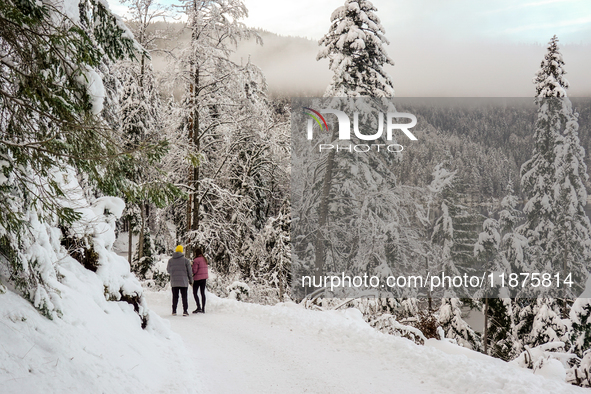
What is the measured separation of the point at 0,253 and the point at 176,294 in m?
6.44

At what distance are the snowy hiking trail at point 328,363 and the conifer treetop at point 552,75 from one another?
54.8ft

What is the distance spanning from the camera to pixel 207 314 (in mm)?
10828

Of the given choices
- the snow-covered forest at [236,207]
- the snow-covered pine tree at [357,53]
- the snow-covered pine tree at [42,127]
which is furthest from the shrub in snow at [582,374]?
the snow-covered pine tree at [357,53]

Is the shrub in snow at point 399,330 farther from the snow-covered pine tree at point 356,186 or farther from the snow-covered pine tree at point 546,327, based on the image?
the snow-covered pine tree at point 546,327

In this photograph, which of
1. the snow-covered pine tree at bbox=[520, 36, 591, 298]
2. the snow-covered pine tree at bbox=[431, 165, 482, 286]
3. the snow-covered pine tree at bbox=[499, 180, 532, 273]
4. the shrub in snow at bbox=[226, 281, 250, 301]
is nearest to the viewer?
the shrub in snow at bbox=[226, 281, 250, 301]

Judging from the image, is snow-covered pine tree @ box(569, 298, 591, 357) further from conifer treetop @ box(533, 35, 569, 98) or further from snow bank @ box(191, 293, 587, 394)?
conifer treetop @ box(533, 35, 569, 98)

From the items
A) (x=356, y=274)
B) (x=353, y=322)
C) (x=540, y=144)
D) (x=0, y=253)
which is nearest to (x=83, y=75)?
(x=0, y=253)

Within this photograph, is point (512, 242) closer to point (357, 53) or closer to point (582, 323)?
point (357, 53)

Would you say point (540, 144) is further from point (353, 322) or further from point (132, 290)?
point (132, 290)

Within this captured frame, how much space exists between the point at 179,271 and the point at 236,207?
484cm

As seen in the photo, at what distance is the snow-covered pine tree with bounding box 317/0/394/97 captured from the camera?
15062mm

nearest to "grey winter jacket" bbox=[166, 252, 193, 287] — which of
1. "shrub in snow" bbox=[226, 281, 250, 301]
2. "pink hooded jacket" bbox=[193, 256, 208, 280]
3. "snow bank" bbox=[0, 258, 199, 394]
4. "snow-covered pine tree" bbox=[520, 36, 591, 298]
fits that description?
"pink hooded jacket" bbox=[193, 256, 208, 280]

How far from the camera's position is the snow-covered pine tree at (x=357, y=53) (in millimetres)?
15062

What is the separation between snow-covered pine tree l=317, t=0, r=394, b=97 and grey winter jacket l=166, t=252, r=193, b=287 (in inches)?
320
